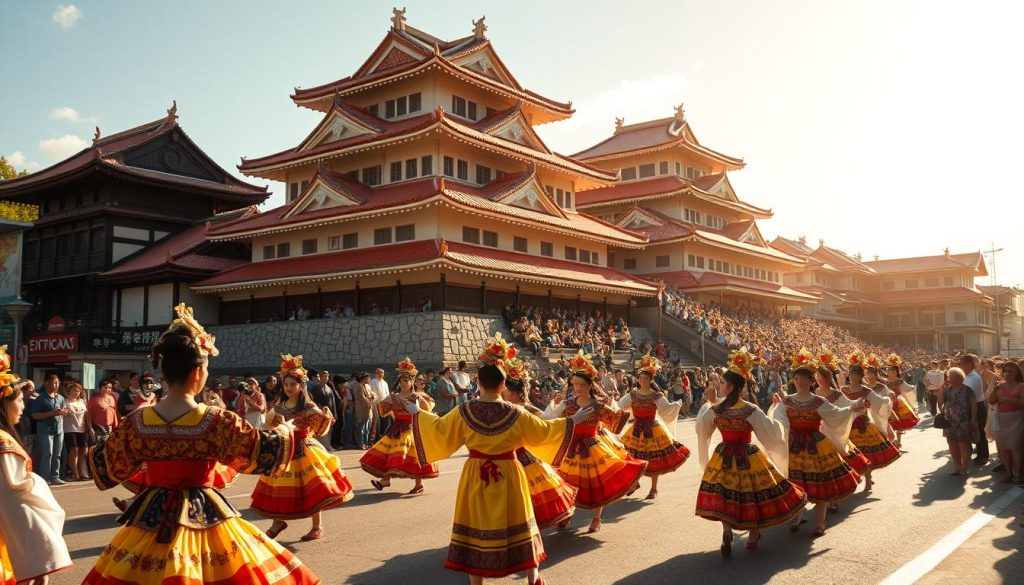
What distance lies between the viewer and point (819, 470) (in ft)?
30.3

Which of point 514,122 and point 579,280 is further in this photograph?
point 514,122

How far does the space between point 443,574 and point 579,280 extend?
26.4m

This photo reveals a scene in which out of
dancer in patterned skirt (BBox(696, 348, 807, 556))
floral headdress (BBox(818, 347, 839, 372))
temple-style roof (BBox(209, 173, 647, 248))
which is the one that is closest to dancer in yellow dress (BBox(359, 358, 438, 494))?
dancer in patterned skirt (BBox(696, 348, 807, 556))

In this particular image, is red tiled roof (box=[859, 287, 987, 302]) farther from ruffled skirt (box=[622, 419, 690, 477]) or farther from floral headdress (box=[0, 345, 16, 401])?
Result: floral headdress (box=[0, 345, 16, 401])

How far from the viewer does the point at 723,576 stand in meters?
7.31

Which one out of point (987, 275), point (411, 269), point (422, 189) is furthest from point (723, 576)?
point (987, 275)

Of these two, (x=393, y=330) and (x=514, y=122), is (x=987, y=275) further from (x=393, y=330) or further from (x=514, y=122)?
(x=393, y=330)

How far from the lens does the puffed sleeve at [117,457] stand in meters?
4.84

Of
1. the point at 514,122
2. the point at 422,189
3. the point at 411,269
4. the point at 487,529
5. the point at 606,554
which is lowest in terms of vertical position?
the point at 606,554

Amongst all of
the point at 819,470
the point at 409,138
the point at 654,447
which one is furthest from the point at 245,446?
the point at 409,138

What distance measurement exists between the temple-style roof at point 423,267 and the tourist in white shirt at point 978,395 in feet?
54.6

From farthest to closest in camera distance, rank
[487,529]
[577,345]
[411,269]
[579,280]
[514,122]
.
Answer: [514,122], [579,280], [577,345], [411,269], [487,529]

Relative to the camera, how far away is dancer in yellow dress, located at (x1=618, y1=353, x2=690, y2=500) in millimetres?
11594

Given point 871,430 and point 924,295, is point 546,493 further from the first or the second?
point 924,295
